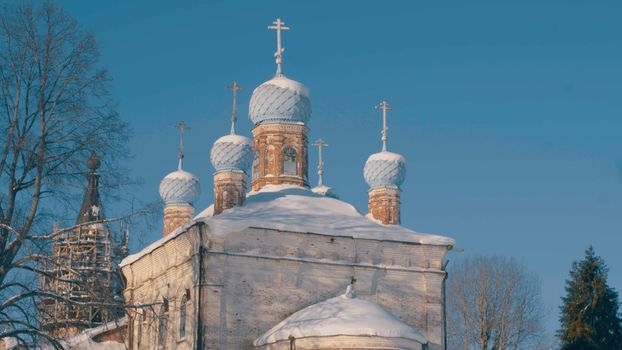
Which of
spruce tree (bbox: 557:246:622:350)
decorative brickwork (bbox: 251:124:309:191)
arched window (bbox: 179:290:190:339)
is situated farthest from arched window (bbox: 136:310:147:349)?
spruce tree (bbox: 557:246:622:350)

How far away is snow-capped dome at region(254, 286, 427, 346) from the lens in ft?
60.7

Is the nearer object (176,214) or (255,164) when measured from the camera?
(255,164)

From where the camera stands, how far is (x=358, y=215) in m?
22.0

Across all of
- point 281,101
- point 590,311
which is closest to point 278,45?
point 281,101

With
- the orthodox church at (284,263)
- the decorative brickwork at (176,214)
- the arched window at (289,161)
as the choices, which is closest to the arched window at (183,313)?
the orthodox church at (284,263)

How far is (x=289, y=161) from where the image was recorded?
23406mm

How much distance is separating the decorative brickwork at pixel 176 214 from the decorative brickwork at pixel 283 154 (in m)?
4.02

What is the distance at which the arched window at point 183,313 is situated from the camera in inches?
805

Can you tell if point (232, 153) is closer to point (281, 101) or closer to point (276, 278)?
point (281, 101)

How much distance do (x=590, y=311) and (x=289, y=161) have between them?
7.01 metres

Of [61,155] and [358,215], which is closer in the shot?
[61,155]

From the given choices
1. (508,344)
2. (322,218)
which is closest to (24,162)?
(322,218)

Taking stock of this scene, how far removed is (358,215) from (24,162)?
393 inches

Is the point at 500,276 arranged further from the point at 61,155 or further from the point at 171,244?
the point at 61,155
